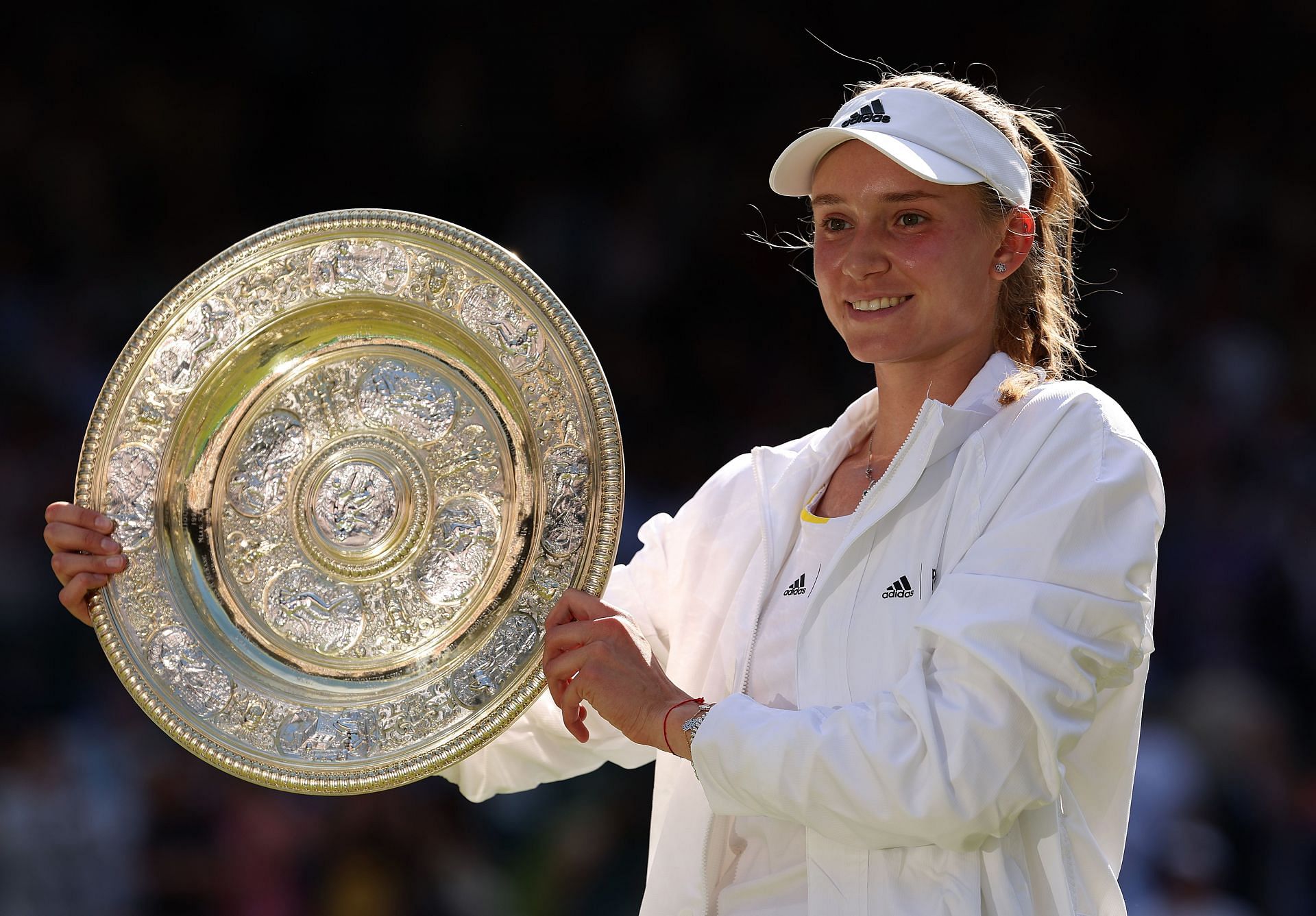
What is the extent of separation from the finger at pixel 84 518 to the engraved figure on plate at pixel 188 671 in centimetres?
16

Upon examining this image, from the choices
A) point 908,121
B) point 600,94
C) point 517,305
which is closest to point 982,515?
point 908,121

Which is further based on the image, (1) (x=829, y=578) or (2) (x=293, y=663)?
(2) (x=293, y=663)

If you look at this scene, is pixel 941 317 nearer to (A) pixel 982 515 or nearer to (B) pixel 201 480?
(A) pixel 982 515

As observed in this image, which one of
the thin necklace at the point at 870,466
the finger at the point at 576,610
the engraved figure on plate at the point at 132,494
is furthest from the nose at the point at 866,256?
the engraved figure on plate at the point at 132,494

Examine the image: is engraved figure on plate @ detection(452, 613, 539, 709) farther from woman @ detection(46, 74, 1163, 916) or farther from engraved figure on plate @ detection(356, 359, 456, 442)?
engraved figure on plate @ detection(356, 359, 456, 442)

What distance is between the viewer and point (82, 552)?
191 centimetres

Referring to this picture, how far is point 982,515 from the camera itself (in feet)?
5.41

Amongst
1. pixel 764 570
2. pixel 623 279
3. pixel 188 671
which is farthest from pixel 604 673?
pixel 623 279

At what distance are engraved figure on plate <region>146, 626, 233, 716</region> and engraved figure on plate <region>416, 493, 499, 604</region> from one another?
292 mm

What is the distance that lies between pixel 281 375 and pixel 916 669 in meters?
0.99

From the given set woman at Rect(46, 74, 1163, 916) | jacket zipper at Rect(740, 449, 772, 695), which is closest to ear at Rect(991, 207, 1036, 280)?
woman at Rect(46, 74, 1163, 916)

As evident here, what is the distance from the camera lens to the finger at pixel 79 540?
1890mm

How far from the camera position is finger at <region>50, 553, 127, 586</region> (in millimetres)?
1879

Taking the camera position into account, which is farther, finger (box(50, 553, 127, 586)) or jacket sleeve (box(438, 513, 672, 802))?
jacket sleeve (box(438, 513, 672, 802))
